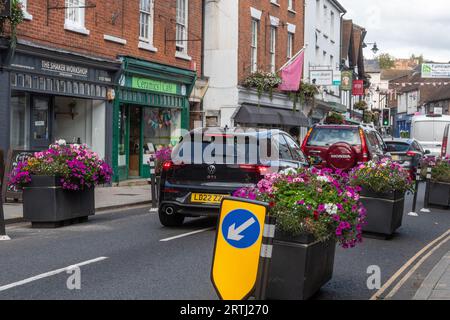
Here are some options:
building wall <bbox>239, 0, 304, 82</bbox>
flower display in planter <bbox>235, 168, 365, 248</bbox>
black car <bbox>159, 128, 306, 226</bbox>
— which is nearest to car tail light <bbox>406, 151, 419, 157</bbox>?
building wall <bbox>239, 0, 304, 82</bbox>

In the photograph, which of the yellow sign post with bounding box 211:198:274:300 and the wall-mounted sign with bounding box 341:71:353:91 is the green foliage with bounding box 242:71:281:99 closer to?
the wall-mounted sign with bounding box 341:71:353:91

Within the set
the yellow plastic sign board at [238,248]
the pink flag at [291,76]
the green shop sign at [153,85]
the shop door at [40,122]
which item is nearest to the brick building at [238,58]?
the pink flag at [291,76]

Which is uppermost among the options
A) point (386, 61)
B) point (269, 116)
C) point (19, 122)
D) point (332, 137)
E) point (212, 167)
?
point (386, 61)

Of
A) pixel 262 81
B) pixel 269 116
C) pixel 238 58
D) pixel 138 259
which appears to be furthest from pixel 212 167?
pixel 269 116

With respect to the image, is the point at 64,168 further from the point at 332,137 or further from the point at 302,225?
the point at 332,137

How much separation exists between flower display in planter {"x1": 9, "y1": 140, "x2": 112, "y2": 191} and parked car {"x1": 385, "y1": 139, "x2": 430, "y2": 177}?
12877 millimetres

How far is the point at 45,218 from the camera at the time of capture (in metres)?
10.5

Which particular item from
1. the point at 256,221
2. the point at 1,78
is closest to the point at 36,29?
the point at 1,78

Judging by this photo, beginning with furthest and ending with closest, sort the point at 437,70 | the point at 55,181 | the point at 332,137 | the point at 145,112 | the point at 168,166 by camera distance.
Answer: the point at 437,70 → the point at 145,112 → the point at 332,137 → the point at 55,181 → the point at 168,166

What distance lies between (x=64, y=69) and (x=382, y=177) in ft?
32.6

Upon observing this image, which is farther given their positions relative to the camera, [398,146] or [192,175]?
[398,146]

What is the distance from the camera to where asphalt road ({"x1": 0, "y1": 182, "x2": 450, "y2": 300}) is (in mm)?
6211

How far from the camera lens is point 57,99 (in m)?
17.7
